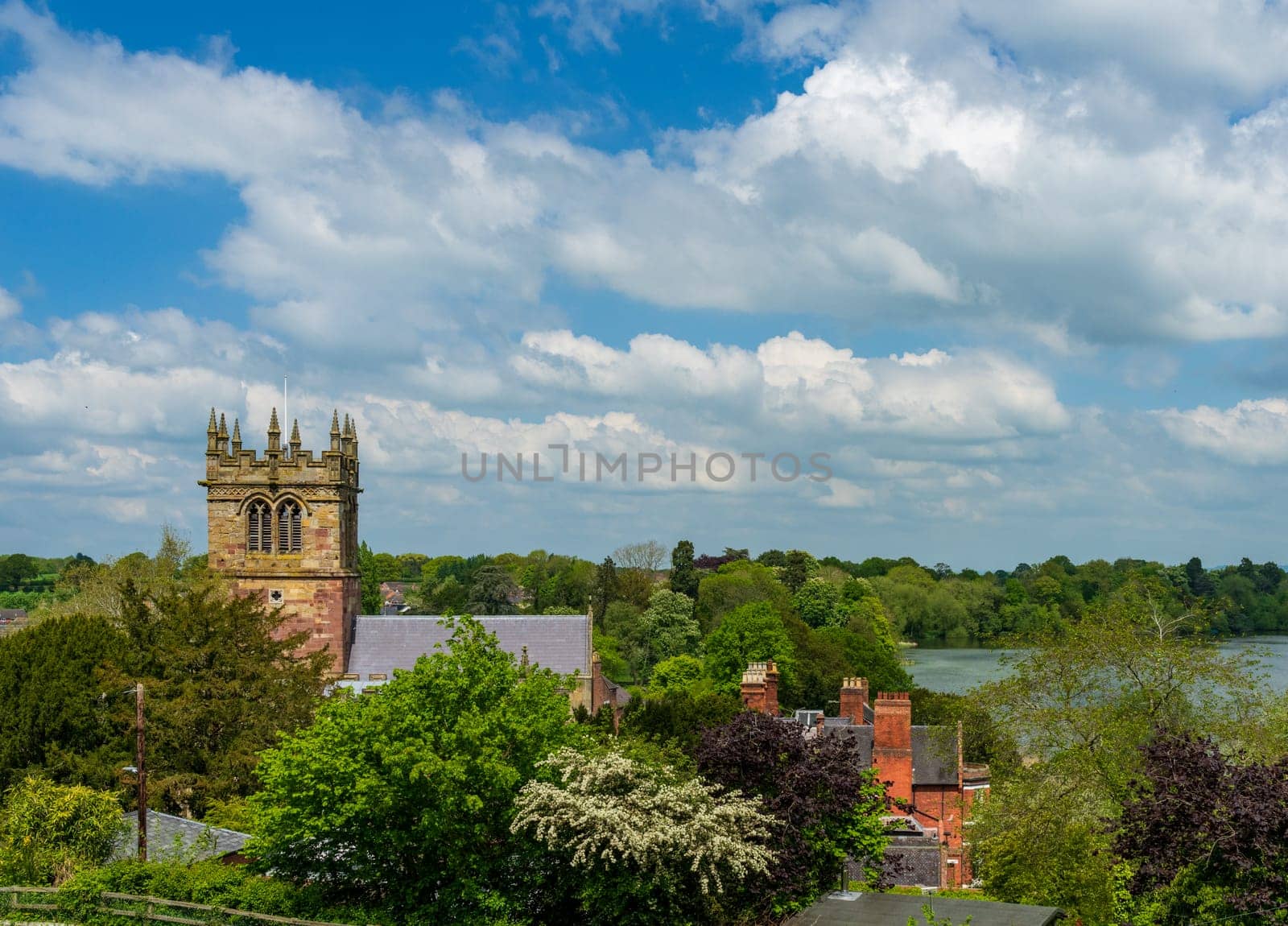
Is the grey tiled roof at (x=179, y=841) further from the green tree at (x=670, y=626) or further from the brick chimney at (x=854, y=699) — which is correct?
the green tree at (x=670, y=626)

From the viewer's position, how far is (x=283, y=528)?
4512 centimetres

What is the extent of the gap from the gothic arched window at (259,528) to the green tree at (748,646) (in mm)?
29295

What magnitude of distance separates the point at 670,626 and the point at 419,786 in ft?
226

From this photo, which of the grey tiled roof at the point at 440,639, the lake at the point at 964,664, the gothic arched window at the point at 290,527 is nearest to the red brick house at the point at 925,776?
the grey tiled roof at the point at 440,639

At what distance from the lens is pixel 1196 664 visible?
1186 inches

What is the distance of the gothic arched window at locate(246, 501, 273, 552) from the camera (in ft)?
147

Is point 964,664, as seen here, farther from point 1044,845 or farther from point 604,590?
point 1044,845

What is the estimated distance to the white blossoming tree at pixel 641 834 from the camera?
1961 centimetres

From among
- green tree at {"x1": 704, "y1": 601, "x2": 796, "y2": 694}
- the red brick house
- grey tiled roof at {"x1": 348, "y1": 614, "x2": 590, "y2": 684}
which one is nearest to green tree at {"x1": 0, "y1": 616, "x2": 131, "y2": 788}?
grey tiled roof at {"x1": 348, "y1": 614, "x2": 590, "y2": 684}

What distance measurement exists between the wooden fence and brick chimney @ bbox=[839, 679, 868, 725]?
30.4 m

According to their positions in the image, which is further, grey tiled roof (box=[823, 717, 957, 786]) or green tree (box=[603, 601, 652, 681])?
green tree (box=[603, 601, 652, 681])

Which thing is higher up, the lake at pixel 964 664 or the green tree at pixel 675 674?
the green tree at pixel 675 674

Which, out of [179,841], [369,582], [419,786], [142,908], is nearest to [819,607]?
[369,582]

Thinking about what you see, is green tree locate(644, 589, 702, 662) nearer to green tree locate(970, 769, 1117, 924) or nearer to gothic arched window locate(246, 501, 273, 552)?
gothic arched window locate(246, 501, 273, 552)
